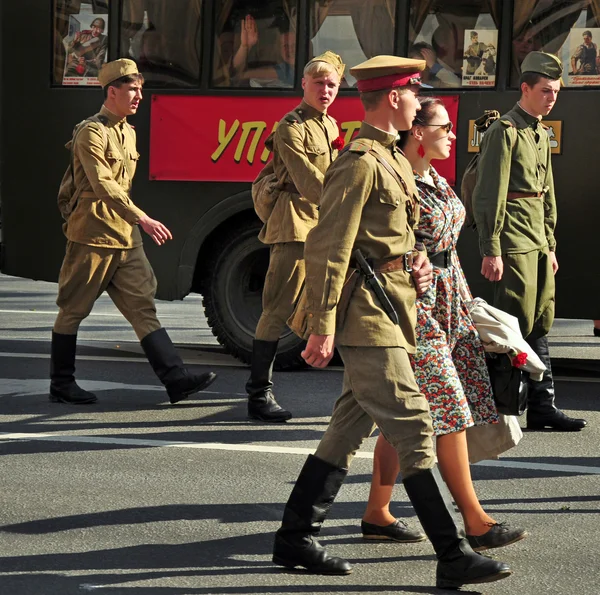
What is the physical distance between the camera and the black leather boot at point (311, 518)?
5094 millimetres

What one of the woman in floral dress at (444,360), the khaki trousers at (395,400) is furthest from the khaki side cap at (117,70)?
the khaki trousers at (395,400)

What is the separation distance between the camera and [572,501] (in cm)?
625

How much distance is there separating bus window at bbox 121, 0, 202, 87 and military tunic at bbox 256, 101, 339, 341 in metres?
2.61

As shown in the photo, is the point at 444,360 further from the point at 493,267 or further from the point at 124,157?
the point at 124,157

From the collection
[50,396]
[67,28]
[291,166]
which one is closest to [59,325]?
[50,396]

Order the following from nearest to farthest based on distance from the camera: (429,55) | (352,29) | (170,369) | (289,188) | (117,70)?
(289,188), (117,70), (170,369), (429,55), (352,29)

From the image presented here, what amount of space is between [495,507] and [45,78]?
6.10 metres

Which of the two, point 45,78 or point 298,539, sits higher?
point 45,78

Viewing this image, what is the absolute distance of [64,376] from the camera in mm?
8617

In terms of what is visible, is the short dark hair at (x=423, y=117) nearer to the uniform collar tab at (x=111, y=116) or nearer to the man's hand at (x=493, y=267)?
the man's hand at (x=493, y=267)

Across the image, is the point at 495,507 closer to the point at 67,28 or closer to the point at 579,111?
the point at 579,111

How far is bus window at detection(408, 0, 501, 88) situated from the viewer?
9750 mm

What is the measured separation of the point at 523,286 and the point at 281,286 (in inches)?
54.2

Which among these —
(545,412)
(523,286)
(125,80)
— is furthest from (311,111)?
(545,412)
